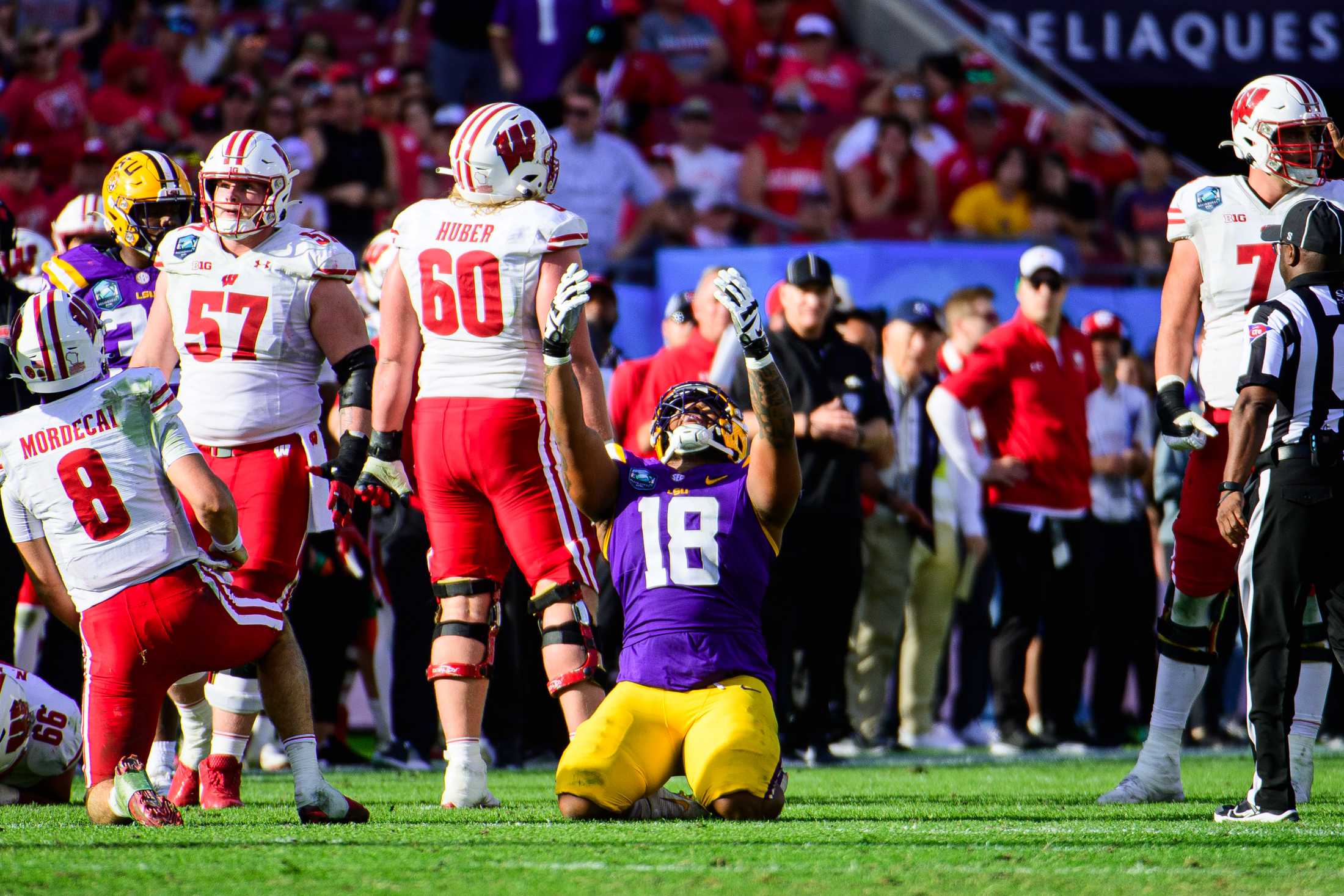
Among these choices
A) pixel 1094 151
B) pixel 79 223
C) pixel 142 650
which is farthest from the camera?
pixel 1094 151

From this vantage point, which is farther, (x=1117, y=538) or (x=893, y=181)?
(x=893, y=181)

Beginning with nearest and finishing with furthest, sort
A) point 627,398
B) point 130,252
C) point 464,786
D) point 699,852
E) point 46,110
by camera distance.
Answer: point 699,852 < point 464,786 < point 130,252 < point 627,398 < point 46,110

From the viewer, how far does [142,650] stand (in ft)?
18.8

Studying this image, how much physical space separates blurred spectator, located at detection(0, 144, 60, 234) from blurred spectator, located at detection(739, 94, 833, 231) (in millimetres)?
→ 5159

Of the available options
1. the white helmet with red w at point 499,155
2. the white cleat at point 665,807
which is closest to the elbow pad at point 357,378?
the white helmet with red w at point 499,155

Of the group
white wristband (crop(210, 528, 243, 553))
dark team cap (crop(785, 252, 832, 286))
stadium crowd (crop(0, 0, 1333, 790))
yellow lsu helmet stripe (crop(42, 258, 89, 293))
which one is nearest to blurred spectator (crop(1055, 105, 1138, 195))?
stadium crowd (crop(0, 0, 1333, 790))

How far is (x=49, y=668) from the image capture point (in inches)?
351

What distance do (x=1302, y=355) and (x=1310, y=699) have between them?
55.2 inches

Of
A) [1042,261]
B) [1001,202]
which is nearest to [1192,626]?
[1042,261]

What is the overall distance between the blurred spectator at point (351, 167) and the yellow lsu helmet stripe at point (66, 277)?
182 inches

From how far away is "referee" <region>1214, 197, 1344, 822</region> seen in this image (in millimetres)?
5559

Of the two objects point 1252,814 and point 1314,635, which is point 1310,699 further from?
point 1252,814

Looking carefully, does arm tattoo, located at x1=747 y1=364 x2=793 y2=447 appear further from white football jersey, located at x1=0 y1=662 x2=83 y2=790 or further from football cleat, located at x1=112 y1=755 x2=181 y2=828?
white football jersey, located at x1=0 y1=662 x2=83 y2=790

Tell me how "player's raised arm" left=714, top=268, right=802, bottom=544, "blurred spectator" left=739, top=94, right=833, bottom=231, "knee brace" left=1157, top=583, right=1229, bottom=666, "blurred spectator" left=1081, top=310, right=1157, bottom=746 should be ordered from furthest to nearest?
"blurred spectator" left=739, top=94, right=833, bottom=231
"blurred spectator" left=1081, top=310, right=1157, bottom=746
"knee brace" left=1157, top=583, right=1229, bottom=666
"player's raised arm" left=714, top=268, right=802, bottom=544
